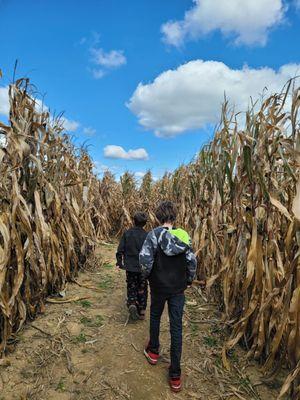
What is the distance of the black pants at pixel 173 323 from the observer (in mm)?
2758

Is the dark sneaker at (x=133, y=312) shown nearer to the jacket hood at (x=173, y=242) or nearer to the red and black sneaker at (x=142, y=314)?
the red and black sneaker at (x=142, y=314)

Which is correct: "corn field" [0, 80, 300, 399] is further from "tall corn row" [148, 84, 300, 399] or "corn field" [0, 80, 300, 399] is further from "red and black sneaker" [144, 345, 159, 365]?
"red and black sneaker" [144, 345, 159, 365]

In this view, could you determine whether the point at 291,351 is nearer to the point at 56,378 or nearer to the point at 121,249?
the point at 56,378

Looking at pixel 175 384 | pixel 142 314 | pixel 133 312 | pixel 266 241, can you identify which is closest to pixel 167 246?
pixel 266 241

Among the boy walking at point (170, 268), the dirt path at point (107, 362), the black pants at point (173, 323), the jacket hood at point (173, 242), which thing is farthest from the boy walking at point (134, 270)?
the jacket hood at point (173, 242)

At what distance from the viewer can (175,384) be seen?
270 cm

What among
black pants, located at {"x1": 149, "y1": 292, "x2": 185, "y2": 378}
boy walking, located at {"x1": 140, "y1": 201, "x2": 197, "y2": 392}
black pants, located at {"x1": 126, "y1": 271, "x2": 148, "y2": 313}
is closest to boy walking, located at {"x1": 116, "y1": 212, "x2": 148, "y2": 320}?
black pants, located at {"x1": 126, "y1": 271, "x2": 148, "y2": 313}

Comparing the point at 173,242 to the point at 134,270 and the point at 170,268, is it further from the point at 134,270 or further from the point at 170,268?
the point at 134,270

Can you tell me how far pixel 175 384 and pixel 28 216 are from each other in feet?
6.89

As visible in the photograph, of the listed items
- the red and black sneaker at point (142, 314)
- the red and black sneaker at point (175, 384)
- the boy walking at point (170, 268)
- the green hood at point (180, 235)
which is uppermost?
the green hood at point (180, 235)

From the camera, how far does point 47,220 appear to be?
Result: 400cm

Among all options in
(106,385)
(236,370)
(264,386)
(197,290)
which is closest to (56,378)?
(106,385)

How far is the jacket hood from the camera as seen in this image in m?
2.80

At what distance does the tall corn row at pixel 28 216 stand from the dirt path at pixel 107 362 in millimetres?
287
